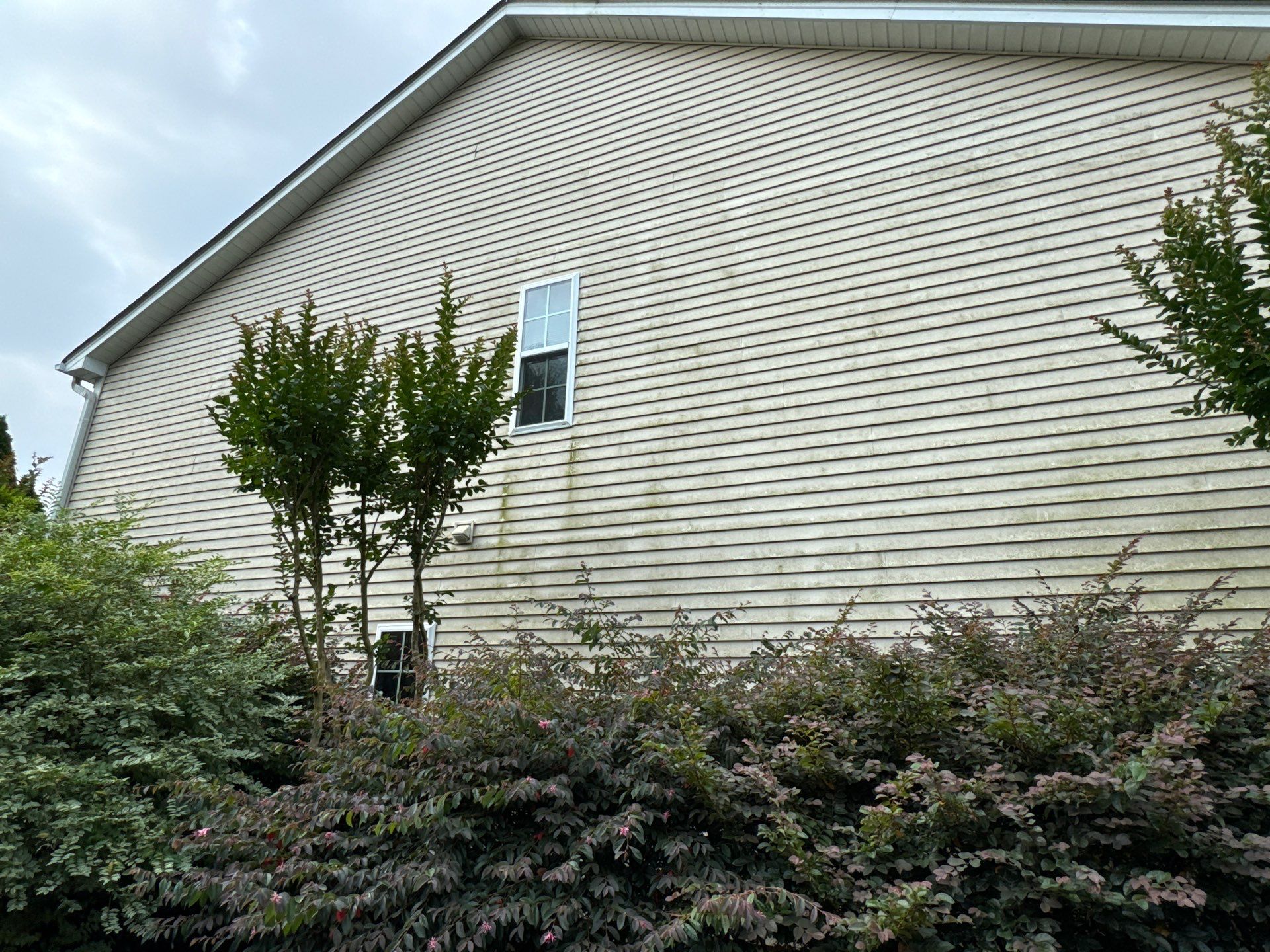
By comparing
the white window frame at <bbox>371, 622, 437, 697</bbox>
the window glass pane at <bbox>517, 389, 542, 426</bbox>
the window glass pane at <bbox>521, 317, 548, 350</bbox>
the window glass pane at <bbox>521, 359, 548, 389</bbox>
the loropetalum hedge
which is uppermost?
the window glass pane at <bbox>521, 317, 548, 350</bbox>

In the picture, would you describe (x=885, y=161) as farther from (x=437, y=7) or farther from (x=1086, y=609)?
(x=437, y=7)

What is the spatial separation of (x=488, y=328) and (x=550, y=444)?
1.82m

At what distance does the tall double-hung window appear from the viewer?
8.87 metres

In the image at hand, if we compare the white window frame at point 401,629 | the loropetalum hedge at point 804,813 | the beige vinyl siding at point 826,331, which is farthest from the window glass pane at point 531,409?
the loropetalum hedge at point 804,813

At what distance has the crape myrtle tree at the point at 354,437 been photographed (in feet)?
22.7

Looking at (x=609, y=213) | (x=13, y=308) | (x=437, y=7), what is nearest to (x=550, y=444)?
(x=609, y=213)

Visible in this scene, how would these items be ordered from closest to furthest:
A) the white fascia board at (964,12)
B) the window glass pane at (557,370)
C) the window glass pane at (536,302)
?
the white fascia board at (964,12)
the window glass pane at (557,370)
the window glass pane at (536,302)

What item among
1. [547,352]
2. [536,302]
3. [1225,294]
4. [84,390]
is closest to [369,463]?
[547,352]

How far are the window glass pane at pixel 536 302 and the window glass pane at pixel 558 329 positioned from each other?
17 cm

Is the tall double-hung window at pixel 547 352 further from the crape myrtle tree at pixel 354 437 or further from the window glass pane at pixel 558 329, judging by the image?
the crape myrtle tree at pixel 354 437

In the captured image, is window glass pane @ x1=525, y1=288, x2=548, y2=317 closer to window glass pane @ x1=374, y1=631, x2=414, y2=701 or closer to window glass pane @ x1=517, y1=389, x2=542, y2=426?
window glass pane @ x1=517, y1=389, x2=542, y2=426

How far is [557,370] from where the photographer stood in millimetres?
9023

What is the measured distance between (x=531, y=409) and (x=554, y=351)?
666 mm

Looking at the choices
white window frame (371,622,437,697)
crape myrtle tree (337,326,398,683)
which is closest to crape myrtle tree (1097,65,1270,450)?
crape myrtle tree (337,326,398,683)
